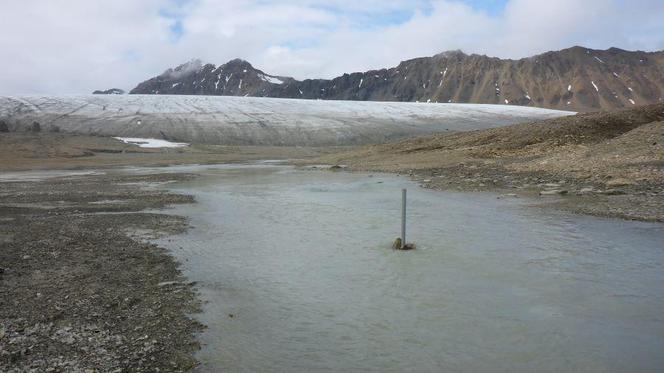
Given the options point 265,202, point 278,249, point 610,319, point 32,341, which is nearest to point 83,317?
point 32,341

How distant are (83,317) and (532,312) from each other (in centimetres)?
494

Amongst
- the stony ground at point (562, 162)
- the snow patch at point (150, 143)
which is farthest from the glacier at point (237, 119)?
the stony ground at point (562, 162)

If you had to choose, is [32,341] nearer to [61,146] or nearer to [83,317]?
[83,317]

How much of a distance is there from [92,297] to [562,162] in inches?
737

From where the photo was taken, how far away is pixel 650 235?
10.4 metres

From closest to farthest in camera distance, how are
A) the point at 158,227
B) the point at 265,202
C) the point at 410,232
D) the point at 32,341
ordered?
the point at 32,341
the point at 410,232
the point at 158,227
the point at 265,202

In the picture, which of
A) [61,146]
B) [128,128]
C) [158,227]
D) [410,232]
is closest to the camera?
[410,232]

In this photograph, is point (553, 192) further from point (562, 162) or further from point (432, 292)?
point (432, 292)

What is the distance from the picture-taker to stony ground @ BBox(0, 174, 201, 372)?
16.9 feet

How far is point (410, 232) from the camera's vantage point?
449 inches

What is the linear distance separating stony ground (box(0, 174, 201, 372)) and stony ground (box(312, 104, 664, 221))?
9758mm

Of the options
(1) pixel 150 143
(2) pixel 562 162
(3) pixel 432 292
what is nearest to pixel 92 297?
(3) pixel 432 292

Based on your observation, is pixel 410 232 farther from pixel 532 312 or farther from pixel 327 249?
pixel 532 312

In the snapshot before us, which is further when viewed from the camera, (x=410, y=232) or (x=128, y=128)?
(x=128, y=128)
